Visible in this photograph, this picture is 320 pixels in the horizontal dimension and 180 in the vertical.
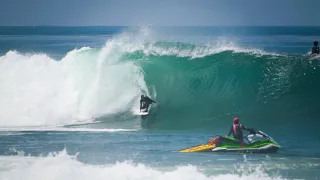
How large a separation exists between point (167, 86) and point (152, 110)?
103 cm

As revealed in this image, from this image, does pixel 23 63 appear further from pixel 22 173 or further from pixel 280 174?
pixel 280 174

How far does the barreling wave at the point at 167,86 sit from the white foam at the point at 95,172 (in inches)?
99.7

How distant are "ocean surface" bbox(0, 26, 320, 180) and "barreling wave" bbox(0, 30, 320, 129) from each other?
0.08 ft

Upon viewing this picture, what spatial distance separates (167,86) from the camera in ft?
40.8

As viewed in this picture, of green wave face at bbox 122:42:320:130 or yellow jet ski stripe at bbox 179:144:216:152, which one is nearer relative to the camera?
yellow jet ski stripe at bbox 179:144:216:152

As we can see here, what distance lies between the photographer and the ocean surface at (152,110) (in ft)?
27.4

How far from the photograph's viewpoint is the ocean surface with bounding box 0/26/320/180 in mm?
8352

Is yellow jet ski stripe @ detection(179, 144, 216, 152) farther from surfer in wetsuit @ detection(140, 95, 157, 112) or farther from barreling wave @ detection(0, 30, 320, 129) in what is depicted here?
surfer in wetsuit @ detection(140, 95, 157, 112)

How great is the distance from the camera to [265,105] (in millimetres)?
11516

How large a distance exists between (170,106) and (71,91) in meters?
2.47

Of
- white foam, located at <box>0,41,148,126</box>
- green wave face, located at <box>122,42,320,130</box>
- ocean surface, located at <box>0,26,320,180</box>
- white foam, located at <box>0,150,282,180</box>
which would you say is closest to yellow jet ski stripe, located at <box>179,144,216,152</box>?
ocean surface, located at <box>0,26,320,180</box>

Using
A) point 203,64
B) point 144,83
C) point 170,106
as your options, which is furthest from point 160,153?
point 203,64

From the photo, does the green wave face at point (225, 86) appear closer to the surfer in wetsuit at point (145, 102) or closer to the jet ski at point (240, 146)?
the surfer in wetsuit at point (145, 102)

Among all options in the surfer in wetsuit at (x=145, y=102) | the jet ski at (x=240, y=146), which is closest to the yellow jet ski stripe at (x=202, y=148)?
the jet ski at (x=240, y=146)
